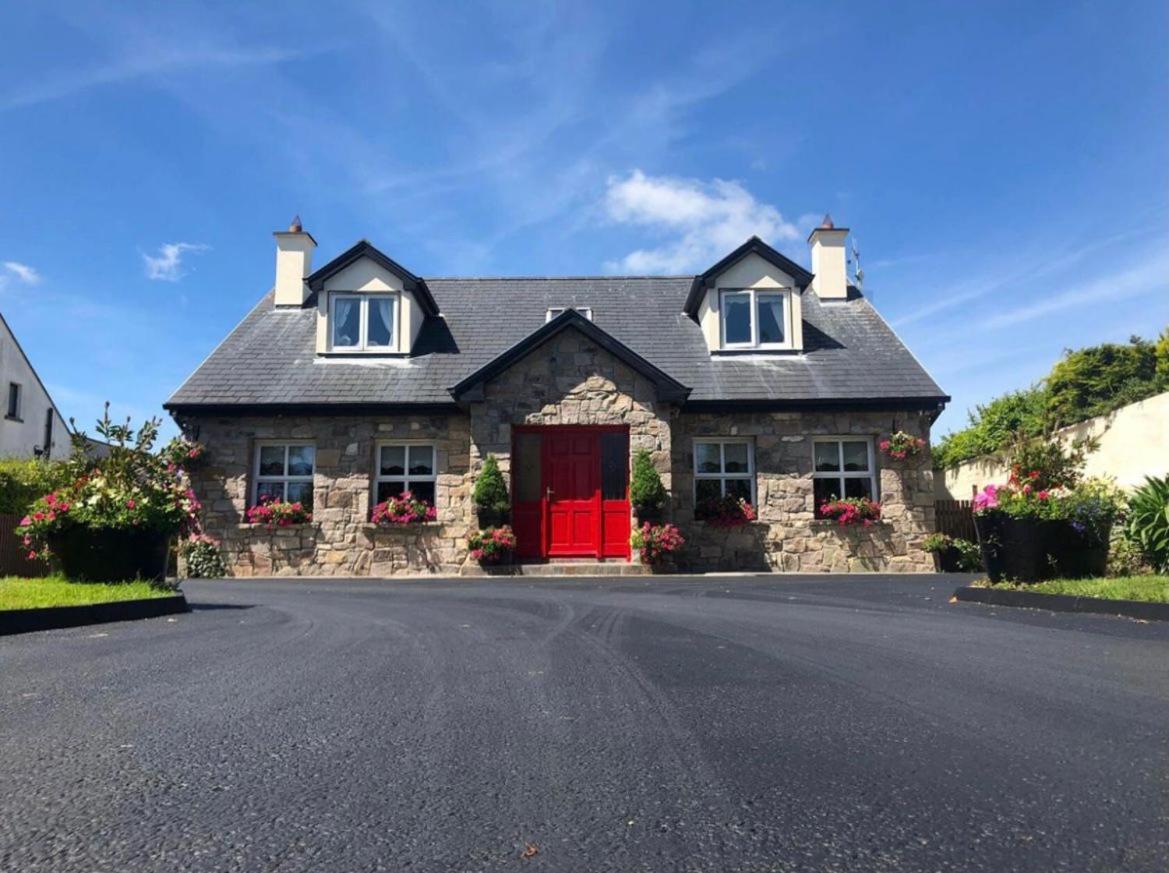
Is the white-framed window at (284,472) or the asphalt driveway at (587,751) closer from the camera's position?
the asphalt driveway at (587,751)

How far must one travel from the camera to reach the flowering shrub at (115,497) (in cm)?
854

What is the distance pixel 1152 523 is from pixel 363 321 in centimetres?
1398

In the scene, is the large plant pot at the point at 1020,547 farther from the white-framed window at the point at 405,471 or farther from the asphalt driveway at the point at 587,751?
the white-framed window at the point at 405,471

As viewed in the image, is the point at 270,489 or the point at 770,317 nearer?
the point at 270,489

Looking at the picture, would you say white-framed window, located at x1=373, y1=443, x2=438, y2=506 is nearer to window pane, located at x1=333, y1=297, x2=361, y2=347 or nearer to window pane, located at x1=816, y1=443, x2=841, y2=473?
window pane, located at x1=333, y1=297, x2=361, y2=347

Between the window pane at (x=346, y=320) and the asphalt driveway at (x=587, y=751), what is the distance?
11199mm

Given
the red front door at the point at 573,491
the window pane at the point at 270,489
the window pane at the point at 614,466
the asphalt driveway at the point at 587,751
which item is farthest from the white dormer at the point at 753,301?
the asphalt driveway at the point at 587,751

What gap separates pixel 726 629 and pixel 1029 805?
406 cm

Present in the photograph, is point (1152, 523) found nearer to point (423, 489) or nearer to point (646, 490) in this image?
point (646, 490)

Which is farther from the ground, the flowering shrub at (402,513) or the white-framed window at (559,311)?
the white-framed window at (559,311)

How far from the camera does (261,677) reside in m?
4.45

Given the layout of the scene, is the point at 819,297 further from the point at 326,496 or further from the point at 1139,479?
the point at 326,496

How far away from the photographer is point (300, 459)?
15.6m

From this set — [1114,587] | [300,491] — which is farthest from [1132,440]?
[300,491]
